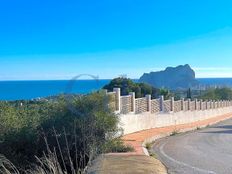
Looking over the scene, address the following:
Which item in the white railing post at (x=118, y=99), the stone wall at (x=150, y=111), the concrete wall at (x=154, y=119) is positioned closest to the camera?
the white railing post at (x=118, y=99)

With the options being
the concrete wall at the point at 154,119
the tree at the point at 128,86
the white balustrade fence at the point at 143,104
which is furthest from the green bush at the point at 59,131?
the tree at the point at 128,86

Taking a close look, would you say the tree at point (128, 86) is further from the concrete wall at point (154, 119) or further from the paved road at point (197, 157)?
the paved road at point (197, 157)

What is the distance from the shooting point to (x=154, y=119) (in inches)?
1261

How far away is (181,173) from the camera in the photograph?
12.4 m

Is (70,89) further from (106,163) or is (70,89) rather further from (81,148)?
(106,163)

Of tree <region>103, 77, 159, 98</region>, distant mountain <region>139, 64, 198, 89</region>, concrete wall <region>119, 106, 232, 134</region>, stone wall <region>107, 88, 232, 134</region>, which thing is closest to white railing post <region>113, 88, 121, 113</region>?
stone wall <region>107, 88, 232, 134</region>

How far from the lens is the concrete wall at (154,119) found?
26453 mm

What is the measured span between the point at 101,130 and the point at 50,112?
6.71ft

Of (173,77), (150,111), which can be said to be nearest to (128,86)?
(150,111)

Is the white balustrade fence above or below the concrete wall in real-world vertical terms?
above

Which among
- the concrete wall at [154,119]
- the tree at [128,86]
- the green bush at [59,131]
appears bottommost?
the concrete wall at [154,119]

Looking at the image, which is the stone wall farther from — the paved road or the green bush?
the paved road

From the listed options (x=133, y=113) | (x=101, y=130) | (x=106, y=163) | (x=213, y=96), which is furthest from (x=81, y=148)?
(x=213, y=96)

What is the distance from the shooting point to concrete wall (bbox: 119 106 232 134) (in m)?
26.5
